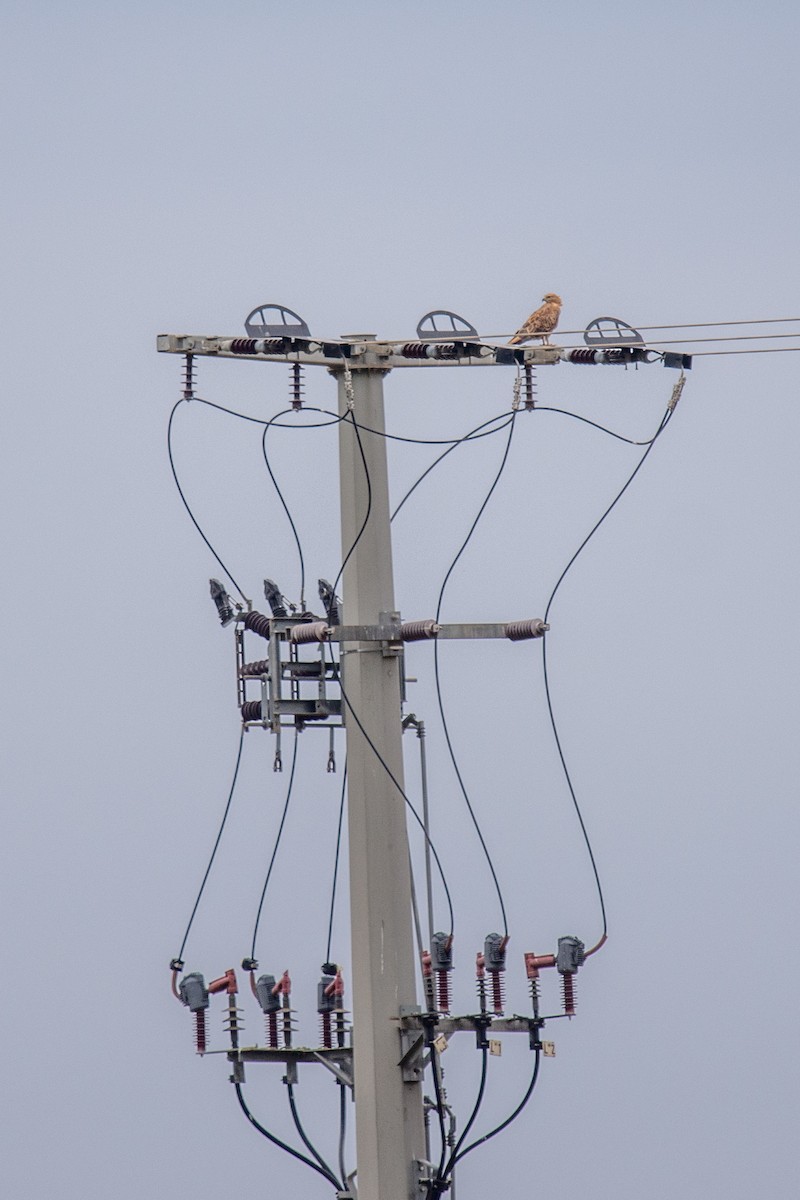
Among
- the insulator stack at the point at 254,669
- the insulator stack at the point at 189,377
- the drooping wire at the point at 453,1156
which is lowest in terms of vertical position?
the drooping wire at the point at 453,1156

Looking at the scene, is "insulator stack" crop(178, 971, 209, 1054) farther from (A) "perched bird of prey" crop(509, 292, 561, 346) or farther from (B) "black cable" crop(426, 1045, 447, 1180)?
(A) "perched bird of prey" crop(509, 292, 561, 346)

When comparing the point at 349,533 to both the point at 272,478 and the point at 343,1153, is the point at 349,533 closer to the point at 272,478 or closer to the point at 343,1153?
the point at 272,478

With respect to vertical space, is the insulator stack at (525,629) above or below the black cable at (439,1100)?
above

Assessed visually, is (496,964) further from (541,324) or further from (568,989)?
(541,324)

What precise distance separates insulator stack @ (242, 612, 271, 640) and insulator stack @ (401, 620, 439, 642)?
835 mm

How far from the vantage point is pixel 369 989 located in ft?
49.5

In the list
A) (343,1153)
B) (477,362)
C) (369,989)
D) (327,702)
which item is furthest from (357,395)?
(343,1153)

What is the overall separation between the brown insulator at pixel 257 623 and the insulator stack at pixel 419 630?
0.83 m

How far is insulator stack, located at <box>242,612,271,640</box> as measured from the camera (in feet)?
50.5

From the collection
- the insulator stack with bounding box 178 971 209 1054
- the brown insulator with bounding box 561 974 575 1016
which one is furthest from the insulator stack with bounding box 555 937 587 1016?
the insulator stack with bounding box 178 971 209 1054

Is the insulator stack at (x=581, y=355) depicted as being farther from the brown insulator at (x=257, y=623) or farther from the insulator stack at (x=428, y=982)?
the insulator stack at (x=428, y=982)

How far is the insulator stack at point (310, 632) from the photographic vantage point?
15070 mm

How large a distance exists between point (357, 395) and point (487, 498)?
3.36 ft

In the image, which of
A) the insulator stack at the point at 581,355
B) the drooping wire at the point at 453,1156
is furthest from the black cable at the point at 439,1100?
the insulator stack at the point at 581,355
